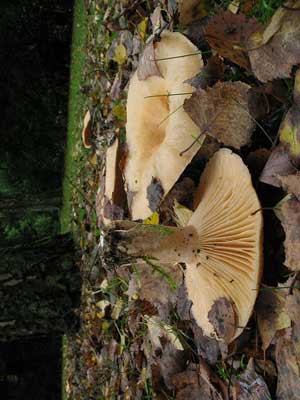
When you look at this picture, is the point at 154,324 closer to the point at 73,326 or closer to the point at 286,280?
the point at 286,280

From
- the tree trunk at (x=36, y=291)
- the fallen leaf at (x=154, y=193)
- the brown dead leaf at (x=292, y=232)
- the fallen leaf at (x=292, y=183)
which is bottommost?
the tree trunk at (x=36, y=291)

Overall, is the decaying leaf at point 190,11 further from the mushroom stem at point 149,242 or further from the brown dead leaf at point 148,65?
the mushroom stem at point 149,242

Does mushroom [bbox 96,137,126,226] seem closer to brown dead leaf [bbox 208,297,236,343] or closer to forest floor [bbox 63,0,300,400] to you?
forest floor [bbox 63,0,300,400]

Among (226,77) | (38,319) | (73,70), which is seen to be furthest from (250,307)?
(73,70)

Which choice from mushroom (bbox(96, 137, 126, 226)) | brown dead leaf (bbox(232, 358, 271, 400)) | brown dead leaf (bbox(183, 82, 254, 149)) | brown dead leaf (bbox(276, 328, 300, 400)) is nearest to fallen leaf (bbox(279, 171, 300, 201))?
brown dead leaf (bbox(183, 82, 254, 149))

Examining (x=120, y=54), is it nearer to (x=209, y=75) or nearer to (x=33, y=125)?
(x=209, y=75)

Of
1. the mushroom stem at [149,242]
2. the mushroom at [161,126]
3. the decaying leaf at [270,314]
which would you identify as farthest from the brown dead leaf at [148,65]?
the decaying leaf at [270,314]
